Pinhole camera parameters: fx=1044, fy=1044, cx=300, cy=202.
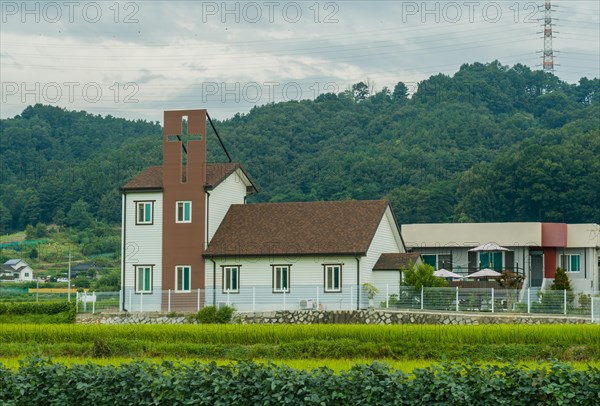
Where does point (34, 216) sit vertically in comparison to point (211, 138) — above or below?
below

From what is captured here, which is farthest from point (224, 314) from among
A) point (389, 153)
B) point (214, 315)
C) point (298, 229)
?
point (389, 153)

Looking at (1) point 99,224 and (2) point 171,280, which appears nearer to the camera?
(2) point 171,280

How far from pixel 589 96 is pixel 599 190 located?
44.6 meters

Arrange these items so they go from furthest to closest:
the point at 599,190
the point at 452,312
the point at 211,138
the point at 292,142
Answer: the point at 211,138 → the point at 292,142 → the point at 599,190 → the point at 452,312

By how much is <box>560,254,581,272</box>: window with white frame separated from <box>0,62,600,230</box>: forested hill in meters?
22.9

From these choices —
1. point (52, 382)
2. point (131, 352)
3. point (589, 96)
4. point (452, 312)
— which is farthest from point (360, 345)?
point (589, 96)

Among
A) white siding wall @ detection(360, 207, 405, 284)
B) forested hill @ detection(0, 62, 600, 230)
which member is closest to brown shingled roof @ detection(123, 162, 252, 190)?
white siding wall @ detection(360, 207, 405, 284)

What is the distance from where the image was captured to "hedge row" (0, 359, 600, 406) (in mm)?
16438

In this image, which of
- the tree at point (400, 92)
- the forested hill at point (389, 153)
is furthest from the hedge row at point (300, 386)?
the tree at point (400, 92)

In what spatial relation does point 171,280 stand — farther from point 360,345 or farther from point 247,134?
point 247,134

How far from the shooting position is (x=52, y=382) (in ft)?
59.3

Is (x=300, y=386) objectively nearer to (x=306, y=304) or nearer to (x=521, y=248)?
(x=306, y=304)

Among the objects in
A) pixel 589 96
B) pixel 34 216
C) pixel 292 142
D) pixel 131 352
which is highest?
pixel 589 96

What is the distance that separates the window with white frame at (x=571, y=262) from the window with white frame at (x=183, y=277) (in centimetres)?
2027
